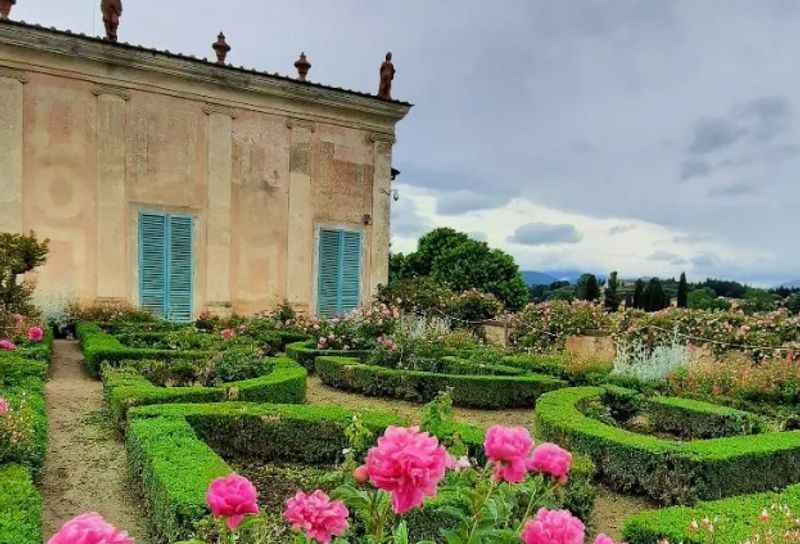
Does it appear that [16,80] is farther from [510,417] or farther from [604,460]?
[604,460]

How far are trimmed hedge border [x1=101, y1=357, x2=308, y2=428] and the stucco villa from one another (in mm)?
5873

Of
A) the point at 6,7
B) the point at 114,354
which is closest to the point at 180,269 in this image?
the point at 114,354

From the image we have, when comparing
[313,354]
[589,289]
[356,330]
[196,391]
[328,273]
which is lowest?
[313,354]

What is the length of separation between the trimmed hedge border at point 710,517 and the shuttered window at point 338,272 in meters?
12.0

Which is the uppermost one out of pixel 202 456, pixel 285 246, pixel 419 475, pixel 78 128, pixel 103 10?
pixel 103 10

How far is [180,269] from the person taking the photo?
45.2 feet

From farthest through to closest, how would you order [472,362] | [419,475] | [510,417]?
[472,362]
[510,417]
[419,475]

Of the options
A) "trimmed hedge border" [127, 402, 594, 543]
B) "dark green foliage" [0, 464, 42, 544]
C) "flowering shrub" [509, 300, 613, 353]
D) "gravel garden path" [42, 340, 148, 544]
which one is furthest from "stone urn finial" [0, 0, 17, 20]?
"flowering shrub" [509, 300, 613, 353]

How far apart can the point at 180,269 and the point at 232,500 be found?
42.4 feet

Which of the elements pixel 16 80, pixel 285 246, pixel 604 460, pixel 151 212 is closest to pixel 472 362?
pixel 604 460

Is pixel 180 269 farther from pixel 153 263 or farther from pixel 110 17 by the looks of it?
pixel 110 17

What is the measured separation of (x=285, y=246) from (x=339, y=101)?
3.85 m

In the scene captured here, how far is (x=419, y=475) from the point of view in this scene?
4.79 feet

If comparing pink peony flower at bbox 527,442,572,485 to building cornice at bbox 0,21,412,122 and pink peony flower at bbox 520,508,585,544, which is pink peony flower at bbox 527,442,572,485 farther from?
building cornice at bbox 0,21,412,122
